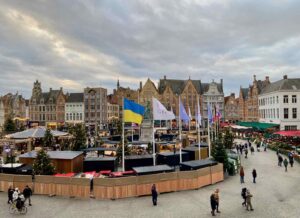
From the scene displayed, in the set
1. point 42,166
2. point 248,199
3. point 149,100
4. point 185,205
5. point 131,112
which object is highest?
point 149,100

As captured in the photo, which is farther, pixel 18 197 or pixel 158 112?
pixel 158 112

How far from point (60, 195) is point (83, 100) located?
7581 centimetres

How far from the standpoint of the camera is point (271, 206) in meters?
17.5

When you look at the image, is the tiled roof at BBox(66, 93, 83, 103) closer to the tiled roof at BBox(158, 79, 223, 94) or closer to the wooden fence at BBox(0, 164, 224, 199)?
the tiled roof at BBox(158, 79, 223, 94)

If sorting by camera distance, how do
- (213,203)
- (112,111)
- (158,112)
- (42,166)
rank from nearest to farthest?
1. (213,203)
2. (42,166)
3. (158,112)
4. (112,111)

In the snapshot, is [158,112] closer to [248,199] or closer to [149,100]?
[248,199]

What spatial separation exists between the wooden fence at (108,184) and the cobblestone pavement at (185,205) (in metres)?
0.53

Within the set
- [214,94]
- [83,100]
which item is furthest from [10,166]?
[214,94]

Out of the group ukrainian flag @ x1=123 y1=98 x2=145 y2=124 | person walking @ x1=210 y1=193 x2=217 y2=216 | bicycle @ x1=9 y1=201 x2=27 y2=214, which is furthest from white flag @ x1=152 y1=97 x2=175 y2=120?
bicycle @ x1=9 y1=201 x2=27 y2=214

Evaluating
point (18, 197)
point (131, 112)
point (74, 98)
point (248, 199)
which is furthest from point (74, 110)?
point (248, 199)

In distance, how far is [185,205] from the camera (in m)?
17.7

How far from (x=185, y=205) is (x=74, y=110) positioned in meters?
81.2

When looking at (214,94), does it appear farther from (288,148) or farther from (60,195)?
(60,195)

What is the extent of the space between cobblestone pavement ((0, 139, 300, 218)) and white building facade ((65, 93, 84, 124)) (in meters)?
74.3
